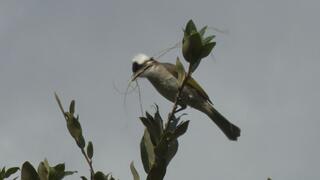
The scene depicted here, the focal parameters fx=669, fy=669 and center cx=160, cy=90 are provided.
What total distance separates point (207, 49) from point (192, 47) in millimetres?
48

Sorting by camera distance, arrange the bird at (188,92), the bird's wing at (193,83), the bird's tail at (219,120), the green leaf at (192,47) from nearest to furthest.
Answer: the green leaf at (192,47) → the bird at (188,92) → the bird's wing at (193,83) → the bird's tail at (219,120)

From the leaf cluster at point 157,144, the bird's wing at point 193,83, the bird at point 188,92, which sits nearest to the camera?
the leaf cluster at point 157,144

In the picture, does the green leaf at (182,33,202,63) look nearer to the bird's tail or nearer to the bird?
the bird

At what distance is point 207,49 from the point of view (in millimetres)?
2111

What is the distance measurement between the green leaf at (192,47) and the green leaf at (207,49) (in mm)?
13

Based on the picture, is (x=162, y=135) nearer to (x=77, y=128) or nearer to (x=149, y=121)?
(x=149, y=121)

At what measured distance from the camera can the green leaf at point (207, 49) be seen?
6.88 feet

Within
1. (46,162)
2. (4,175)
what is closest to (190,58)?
(46,162)

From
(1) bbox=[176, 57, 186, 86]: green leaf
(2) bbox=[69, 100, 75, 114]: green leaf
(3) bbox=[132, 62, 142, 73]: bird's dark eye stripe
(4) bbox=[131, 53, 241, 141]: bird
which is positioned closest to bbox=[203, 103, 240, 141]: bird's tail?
(4) bbox=[131, 53, 241, 141]: bird

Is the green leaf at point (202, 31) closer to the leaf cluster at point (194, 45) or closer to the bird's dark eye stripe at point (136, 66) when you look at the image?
the leaf cluster at point (194, 45)

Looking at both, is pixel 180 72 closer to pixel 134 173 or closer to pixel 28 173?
pixel 134 173

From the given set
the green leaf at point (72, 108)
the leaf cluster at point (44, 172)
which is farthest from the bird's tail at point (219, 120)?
the leaf cluster at point (44, 172)

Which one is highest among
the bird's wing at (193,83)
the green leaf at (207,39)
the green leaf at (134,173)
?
the bird's wing at (193,83)

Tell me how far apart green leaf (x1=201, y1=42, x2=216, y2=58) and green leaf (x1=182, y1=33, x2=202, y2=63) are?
0.01 m
